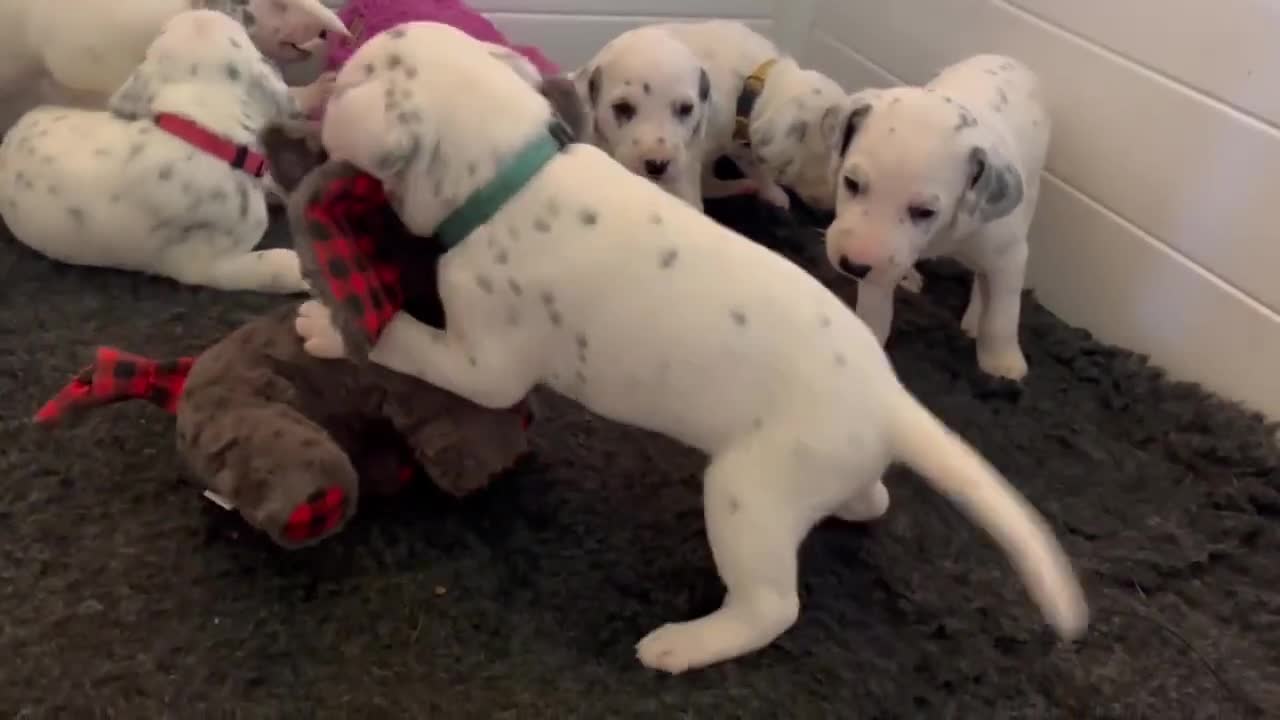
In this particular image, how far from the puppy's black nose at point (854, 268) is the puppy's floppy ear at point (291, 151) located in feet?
2.79

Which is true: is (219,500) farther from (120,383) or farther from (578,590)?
(578,590)

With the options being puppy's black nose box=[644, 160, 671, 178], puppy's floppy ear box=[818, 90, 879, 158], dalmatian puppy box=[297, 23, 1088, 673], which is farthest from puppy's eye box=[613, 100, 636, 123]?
dalmatian puppy box=[297, 23, 1088, 673]

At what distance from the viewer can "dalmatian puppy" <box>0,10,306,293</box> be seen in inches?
85.9

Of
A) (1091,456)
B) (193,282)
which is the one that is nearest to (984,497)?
(1091,456)

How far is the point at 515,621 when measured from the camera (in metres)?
1.59

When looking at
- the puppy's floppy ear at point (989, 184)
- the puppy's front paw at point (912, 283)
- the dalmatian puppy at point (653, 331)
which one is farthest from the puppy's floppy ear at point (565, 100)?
the puppy's front paw at point (912, 283)

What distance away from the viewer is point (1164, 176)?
7.47 ft

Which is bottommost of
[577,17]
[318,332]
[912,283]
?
[912,283]

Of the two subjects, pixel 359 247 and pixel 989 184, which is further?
pixel 989 184

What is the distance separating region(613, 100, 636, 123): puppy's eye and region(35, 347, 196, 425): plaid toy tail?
98 cm

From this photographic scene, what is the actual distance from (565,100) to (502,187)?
0.91 ft

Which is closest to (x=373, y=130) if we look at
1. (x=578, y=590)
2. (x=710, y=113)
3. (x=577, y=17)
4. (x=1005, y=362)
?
(x=578, y=590)

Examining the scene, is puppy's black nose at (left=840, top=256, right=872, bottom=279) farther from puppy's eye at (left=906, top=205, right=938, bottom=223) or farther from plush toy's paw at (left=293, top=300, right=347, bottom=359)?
plush toy's paw at (left=293, top=300, right=347, bottom=359)

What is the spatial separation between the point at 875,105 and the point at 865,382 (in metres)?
0.75
